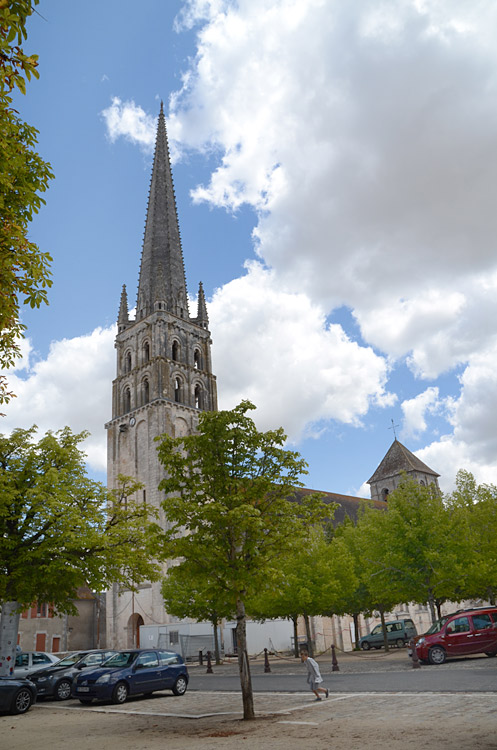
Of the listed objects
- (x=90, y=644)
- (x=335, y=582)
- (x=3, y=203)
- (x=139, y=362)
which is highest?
(x=139, y=362)

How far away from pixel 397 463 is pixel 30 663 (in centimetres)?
6936

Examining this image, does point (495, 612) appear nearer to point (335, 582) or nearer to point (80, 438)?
point (335, 582)

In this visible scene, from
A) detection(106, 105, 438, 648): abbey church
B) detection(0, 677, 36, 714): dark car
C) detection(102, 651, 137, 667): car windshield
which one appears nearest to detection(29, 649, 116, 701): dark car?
detection(102, 651, 137, 667): car windshield

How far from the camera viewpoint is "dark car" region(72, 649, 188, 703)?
16.5m

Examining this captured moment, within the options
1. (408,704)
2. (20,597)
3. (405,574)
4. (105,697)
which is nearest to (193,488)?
(408,704)

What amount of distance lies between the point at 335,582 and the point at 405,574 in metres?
5.11

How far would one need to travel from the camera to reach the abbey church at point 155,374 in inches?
1906

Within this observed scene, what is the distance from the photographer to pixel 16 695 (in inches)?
603

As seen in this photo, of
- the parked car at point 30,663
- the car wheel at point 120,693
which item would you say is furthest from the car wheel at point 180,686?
the parked car at point 30,663

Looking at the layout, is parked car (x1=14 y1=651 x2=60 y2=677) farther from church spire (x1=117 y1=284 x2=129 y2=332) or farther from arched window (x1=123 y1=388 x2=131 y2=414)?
church spire (x1=117 y1=284 x2=129 y2=332)

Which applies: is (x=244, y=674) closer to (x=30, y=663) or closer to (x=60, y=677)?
(x=60, y=677)

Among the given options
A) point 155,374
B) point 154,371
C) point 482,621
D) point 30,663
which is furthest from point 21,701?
point 154,371

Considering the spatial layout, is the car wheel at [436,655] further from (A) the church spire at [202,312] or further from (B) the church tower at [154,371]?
(A) the church spire at [202,312]

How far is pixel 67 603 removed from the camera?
65.9ft
